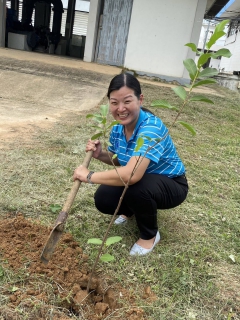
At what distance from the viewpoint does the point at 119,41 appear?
958cm

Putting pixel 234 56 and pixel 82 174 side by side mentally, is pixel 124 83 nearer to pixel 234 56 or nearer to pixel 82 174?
pixel 82 174

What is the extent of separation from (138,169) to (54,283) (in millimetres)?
720

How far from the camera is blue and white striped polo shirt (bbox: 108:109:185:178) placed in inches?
70.7

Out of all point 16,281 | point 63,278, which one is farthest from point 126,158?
point 16,281

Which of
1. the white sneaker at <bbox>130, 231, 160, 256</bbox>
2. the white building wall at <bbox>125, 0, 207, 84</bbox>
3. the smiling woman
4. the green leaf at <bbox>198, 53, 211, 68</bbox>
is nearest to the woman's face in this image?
the smiling woman

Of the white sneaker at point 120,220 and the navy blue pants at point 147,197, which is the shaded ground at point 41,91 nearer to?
the white sneaker at point 120,220

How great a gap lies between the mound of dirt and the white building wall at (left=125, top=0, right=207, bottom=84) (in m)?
8.11

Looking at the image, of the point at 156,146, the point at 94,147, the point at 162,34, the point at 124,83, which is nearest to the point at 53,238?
the point at 94,147

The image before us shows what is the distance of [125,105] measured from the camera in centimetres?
180

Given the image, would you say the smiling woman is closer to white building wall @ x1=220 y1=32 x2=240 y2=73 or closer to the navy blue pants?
the navy blue pants

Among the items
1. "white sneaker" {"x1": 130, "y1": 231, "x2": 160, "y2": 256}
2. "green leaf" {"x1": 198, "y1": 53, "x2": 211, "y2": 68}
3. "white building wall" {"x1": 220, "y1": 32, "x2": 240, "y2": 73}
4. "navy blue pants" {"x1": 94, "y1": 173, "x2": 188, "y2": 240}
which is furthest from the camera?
"white building wall" {"x1": 220, "y1": 32, "x2": 240, "y2": 73}

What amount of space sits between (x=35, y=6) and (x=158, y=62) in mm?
8081

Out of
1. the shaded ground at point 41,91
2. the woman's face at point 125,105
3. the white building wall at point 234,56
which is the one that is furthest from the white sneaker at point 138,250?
the white building wall at point 234,56

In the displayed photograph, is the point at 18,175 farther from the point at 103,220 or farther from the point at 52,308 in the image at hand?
the point at 52,308
